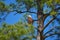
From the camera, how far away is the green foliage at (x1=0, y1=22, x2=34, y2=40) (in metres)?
4.66

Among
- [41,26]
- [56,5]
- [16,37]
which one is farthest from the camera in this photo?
[41,26]

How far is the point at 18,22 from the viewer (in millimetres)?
4871

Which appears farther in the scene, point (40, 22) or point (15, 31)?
point (40, 22)

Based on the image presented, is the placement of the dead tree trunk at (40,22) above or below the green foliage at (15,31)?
above

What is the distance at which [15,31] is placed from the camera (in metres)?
4.70

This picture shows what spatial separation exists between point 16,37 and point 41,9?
960 millimetres

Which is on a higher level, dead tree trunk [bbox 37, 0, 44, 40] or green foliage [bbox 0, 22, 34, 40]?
dead tree trunk [bbox 37, 0, 44, 40]

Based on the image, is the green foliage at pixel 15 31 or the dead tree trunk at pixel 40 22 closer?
the green foliage at pixel 15 31

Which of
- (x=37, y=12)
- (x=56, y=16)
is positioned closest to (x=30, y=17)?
(x=37, y=12)

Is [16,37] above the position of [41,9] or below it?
below

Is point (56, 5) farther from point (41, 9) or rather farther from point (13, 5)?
point (13, 5)

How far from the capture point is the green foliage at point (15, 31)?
15.3 feet

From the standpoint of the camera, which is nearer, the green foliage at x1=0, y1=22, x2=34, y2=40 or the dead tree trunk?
the green foliage at x1=0, y1=22, x2=34, y2=40

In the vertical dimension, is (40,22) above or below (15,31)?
above
